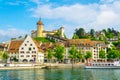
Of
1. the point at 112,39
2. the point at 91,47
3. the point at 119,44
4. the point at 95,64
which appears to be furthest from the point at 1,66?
the point at 112,39

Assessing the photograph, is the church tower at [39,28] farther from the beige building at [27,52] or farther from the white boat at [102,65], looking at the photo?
the white boat at [102,65]

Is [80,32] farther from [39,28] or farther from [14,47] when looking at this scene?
[14,47]

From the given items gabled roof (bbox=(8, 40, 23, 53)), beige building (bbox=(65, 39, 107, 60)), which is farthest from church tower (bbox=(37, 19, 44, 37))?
gabled roof (bbox=(8, 40, 23, 53))

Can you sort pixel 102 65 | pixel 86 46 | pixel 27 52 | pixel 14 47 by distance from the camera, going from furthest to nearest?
pixel 86 46
pixel 14 47
pixel 27 52
pixel 102 65

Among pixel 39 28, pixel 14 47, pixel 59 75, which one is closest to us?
pixel 59 75

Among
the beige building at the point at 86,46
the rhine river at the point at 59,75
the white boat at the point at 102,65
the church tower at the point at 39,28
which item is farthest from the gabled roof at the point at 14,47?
the rhine river at the point at 59,75

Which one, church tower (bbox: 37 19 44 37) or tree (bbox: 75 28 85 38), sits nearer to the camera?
church tower (bbox: 37 19 44 37)

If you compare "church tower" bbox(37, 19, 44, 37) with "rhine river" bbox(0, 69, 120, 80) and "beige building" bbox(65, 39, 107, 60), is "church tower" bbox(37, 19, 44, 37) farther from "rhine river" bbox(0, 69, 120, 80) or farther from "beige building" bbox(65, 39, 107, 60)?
"rhine river" bbox(0, 69, 120, 80)

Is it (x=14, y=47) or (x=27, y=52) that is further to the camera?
(x=14, y=47)

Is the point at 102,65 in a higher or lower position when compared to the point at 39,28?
lower

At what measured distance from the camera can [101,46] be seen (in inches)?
4963

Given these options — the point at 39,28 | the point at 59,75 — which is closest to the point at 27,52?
the point at 39,28

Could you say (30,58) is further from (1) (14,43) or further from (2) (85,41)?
(2) (85,41)

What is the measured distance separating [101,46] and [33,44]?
3070 centimetres
